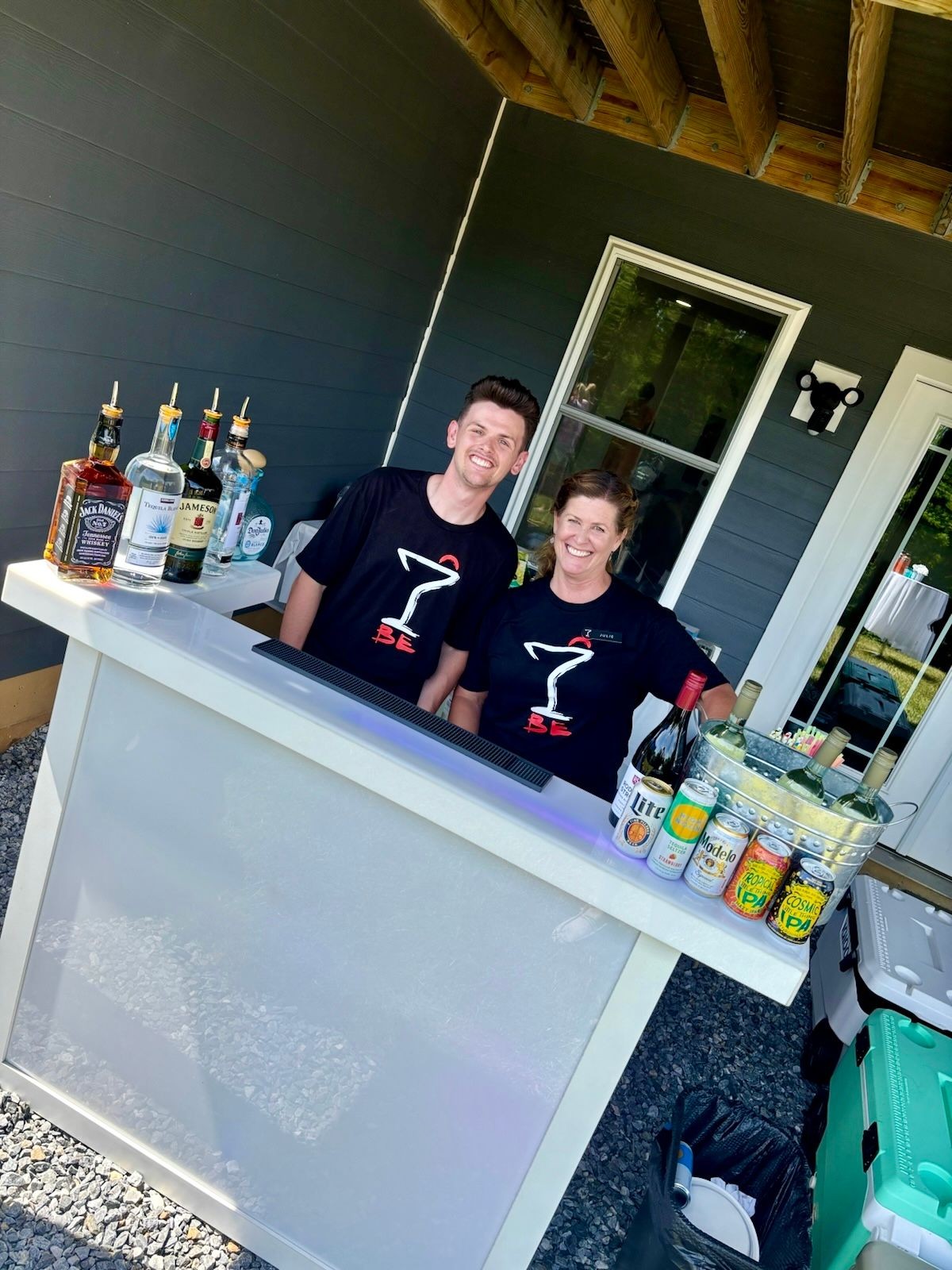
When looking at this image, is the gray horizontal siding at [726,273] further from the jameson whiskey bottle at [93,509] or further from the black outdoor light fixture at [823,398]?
the jameson whiskey bottle at [93,509]

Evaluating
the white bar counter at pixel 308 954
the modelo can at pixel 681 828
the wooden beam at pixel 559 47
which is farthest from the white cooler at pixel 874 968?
the wooden beam at pixel 559 47

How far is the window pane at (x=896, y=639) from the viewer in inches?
163

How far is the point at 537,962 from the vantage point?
1.51 meters

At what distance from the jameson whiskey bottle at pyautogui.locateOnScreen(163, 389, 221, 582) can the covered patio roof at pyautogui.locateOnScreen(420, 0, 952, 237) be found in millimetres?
2067

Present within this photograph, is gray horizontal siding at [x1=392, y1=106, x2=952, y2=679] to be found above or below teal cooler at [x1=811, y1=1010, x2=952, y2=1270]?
above

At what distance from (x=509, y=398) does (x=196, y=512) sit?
790 millimetres

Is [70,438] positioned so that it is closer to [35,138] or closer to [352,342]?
[35,138]

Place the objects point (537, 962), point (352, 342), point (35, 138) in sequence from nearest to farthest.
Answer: point (537, 962) < point (35, 138) < point (352, 342)

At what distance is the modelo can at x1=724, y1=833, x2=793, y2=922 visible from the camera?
1346 mm

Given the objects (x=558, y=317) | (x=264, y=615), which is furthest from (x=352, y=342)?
(x=264, y=615)

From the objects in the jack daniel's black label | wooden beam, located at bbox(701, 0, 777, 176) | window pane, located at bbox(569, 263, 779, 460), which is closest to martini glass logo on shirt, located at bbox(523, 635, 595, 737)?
the jack daniel's black label

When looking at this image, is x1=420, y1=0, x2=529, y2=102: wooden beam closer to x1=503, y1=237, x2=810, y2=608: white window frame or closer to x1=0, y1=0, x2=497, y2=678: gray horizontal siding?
x1=0, y1=0, x2=497, y2=678: gray horizontal siding

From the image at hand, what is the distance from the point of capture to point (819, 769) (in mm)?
1620

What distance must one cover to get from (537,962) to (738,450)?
10.8ft
